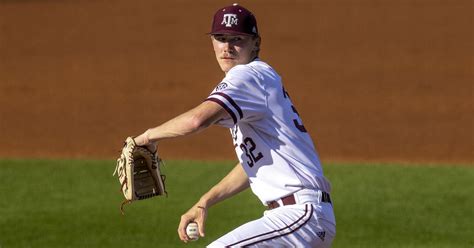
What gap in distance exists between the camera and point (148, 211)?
35.3 feet

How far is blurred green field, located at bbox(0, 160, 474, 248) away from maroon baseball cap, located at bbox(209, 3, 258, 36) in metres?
4.26

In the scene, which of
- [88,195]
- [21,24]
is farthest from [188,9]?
[88,195]

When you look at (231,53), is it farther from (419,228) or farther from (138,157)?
(419,228)

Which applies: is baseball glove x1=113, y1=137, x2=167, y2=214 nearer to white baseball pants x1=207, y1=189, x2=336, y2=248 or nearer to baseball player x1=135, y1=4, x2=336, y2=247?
baseball player x1=135, y1=4, x2=336, y2=247

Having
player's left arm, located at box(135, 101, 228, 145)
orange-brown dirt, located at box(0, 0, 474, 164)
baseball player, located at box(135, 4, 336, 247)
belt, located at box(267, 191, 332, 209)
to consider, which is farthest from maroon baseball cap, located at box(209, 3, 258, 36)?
orange-brown dirt, located at box(0, 0, 474, 164)

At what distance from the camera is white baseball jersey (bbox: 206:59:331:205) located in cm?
518

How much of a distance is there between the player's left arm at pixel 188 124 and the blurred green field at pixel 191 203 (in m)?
4.54

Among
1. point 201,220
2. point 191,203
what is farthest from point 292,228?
point 191,203

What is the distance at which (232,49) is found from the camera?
5.43 metres

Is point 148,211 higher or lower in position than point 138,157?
lower

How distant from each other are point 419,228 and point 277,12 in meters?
11.3

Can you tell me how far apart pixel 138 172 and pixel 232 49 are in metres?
0.80

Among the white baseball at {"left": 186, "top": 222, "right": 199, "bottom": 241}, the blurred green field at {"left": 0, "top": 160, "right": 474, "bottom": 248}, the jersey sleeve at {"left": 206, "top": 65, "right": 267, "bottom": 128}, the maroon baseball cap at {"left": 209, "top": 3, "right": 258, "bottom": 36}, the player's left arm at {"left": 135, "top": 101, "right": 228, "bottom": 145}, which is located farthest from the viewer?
the blurred green field at {"left": 0, "top": 160, "right": 474, "bottom": 248}

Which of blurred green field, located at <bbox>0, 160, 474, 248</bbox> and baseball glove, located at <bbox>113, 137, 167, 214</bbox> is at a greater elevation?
baseball glove, located at <bbox>113, 137, 167, 214</bbox>
